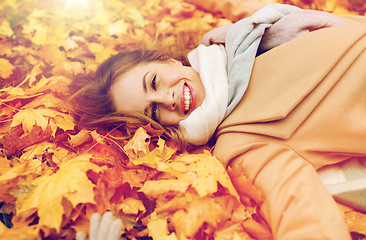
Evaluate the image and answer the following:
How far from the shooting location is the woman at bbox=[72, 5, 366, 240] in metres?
1.12

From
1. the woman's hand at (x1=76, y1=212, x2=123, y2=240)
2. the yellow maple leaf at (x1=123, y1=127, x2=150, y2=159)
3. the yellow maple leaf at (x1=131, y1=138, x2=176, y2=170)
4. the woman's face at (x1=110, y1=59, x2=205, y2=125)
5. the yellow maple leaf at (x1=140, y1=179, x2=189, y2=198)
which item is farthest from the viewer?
the woman's face at (x1=110, y1=59, x2=205, y2=125)

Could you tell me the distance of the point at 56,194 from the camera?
1.01m

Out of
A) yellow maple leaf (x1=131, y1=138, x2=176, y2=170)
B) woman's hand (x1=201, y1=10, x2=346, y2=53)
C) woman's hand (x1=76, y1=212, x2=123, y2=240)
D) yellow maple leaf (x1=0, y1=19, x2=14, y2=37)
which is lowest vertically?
yellow maple leaf (x1=131, y1=138, x2=176, y2=170)

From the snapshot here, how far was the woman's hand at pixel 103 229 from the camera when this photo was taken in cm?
94

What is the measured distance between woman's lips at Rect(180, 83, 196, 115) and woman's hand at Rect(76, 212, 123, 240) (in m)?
0.76

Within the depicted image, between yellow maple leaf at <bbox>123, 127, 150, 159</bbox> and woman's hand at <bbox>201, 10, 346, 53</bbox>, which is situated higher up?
woman's hand at <bbox>201, 10, 346, 53</bbox>

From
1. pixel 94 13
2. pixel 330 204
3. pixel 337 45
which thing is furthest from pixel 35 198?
pixel 94 13

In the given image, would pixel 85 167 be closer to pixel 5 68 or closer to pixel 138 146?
pixel 138 146

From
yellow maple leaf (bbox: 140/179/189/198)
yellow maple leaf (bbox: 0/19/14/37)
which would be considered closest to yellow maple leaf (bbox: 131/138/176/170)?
yellow maple leaf (bbox: 140/179/189/198)

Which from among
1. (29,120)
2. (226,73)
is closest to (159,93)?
(226,73)

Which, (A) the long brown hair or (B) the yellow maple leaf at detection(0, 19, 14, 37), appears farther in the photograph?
(B) the yellow maple leaf at detection(0, 19, 14, 37)

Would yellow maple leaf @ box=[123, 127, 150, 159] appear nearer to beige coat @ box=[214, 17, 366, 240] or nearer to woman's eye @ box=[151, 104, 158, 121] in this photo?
woman's eye @ box=[151, 104, 158, 121]

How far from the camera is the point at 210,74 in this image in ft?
5.10

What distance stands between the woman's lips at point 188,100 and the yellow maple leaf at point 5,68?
1293 mm
